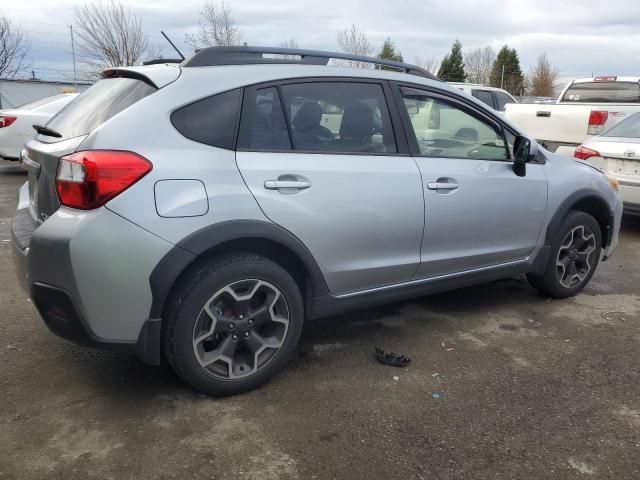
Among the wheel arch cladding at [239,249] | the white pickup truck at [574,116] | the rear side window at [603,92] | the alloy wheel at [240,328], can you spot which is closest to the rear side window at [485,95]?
the rear side window at [603,92]

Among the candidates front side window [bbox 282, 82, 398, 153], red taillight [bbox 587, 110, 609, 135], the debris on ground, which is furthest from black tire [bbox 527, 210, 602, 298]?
red taillight [bbox 587, 110, 609, 135]

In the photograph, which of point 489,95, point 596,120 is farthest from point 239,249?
point 489,95

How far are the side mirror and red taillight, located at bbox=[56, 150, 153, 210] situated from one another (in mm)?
2556

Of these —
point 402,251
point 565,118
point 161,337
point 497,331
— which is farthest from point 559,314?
point 565,118

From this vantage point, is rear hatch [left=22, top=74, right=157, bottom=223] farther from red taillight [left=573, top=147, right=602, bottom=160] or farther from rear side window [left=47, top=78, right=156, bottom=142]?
red taillight [left=573, top=147, right=602, bottom=160]

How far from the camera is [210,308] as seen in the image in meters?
2.84

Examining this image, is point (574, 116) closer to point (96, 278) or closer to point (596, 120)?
point (596, 120)

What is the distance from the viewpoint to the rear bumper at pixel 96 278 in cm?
253

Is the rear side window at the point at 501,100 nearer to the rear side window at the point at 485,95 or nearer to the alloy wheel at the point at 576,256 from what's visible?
the rear side window at the point at 485,95

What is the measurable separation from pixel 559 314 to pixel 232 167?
287 cm

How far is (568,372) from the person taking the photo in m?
3.38

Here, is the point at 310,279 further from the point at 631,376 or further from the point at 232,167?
the point at 631,376

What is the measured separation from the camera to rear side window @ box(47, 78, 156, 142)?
9.32 feet

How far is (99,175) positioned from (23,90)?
20921 millimetres
